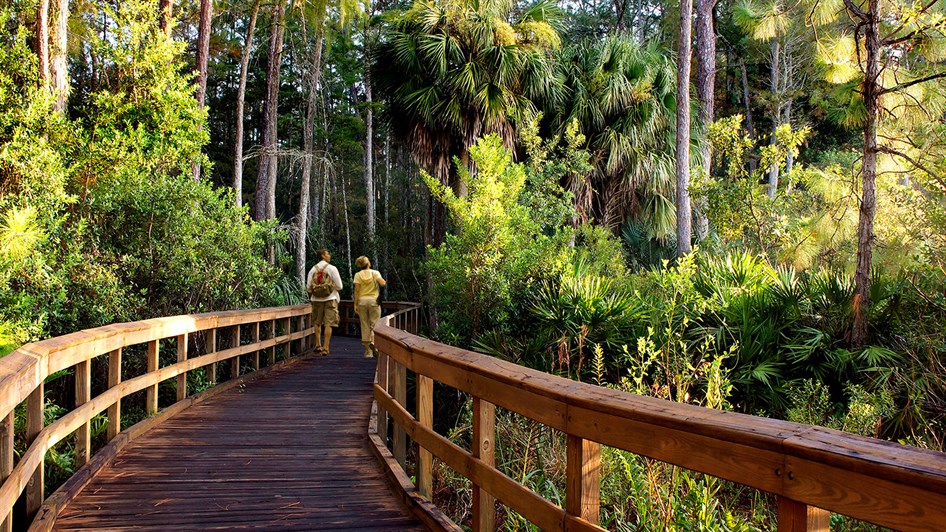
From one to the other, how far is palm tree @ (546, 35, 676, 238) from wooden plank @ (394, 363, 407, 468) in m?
14.7

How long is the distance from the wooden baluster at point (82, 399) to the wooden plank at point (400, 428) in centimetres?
214

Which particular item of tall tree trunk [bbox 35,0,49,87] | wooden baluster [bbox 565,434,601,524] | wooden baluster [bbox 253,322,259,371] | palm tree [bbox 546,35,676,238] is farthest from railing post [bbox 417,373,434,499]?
palm tree [bbox 546,35,676,238]

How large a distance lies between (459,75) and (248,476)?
1470 centimetres

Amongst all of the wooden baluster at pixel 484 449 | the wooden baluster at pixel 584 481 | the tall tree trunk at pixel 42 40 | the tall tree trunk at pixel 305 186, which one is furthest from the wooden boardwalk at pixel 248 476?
the tall tree trunk at pixel 305 186

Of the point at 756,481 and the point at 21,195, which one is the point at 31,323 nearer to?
the point at 21,195

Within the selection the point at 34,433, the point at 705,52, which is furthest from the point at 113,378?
the point at 705,52

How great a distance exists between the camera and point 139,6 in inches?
427

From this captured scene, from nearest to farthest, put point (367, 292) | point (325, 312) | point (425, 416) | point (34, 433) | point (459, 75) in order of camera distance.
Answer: point (34, 433), point (425, 416), point (367, 292), point (325, 312), point (459, 75)

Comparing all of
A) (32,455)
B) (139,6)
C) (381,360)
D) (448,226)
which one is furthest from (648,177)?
(32,455)

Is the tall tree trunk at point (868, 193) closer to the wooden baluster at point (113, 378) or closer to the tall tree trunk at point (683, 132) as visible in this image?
the tall tree trunk at point (683, 132)

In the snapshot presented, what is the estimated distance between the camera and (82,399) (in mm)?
5203

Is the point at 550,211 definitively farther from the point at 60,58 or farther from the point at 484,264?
the point at 60,58

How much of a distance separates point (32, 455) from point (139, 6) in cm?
853

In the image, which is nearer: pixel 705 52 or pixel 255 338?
pixel 255 338
